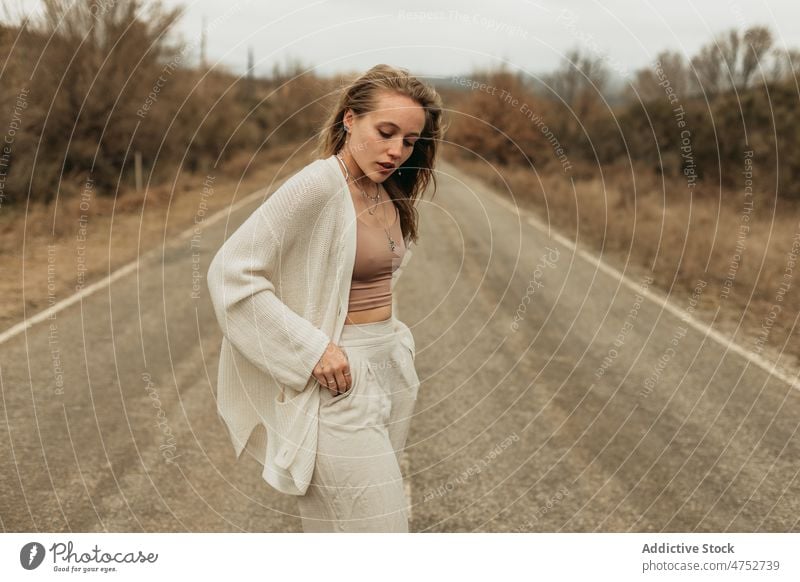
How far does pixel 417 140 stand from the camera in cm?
264

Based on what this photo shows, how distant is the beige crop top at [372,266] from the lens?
A: 241cm

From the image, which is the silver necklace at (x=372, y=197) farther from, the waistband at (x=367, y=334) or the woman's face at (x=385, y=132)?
the waistband at (x=367, y=334)

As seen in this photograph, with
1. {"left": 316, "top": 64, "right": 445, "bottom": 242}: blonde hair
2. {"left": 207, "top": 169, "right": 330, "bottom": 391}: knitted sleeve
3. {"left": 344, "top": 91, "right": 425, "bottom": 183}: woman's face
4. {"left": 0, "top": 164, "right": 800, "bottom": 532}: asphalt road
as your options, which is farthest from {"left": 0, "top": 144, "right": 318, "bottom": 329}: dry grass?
{"left": 207, "top": 169, "right": 330, "bottom": 391}: knitted sleeve

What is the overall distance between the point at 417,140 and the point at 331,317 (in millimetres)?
628

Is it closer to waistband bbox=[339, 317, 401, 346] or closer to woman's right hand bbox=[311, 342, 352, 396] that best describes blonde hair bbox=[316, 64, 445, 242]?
waistband bbox=[339, 317, 401, 346]

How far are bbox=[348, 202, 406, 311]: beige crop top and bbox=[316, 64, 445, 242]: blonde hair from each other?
0.15m

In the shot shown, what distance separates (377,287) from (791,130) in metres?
18.1

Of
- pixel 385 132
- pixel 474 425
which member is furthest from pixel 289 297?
pixel 474 425

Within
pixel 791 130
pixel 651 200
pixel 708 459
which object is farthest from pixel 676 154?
pixel 708 459

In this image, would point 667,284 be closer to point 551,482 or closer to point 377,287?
point 551,482

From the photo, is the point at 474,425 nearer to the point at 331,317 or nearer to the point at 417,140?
the point at 417,140

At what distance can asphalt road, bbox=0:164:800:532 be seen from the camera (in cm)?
415

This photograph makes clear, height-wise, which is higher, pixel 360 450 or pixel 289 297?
pixel 289 297

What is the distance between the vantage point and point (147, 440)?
498cm
